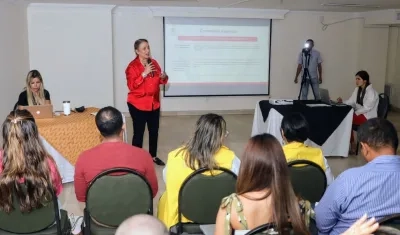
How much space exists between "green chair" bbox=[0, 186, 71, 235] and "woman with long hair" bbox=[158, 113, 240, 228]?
626 mm

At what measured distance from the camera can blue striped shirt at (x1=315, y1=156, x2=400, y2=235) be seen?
193 centimetres

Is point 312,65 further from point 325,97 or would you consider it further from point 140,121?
point 140,121

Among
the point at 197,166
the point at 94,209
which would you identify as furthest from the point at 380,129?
the point at 94,209

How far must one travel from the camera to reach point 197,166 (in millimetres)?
2418

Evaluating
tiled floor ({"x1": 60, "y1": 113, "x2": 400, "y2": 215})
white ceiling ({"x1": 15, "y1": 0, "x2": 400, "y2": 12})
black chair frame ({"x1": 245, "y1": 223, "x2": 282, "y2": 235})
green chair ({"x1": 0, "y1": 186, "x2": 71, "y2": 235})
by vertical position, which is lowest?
tiled floor ({"x1": 60, "y1": 113, "x2": 400, "y2": 215})

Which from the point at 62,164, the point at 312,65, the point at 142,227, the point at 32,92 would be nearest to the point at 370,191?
the point at 142,227

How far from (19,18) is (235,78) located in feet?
14.3

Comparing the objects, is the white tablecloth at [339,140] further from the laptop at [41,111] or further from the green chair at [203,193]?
the green chair at [203,193]

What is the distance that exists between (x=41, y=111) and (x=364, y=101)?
13.4ft

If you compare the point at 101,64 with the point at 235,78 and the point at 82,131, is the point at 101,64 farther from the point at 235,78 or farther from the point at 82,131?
the point at 82,131

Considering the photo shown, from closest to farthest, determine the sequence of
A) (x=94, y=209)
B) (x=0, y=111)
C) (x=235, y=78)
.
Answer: (x=94, y=209), (x=0, y=111), (x=235, y=78)

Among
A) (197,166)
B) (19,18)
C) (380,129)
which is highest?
(19,18)

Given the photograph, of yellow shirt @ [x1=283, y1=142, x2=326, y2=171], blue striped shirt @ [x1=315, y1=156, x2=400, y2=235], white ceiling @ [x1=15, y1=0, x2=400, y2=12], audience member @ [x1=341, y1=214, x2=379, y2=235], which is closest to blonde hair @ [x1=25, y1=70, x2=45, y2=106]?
yellow shirt @ [x1=283, y1=142, x2=326, y2=171]

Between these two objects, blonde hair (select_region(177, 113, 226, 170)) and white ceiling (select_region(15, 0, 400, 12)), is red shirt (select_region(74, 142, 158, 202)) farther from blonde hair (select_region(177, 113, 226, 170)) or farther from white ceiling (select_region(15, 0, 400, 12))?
white ceiling (select_region(15, 0, 400, 12))
